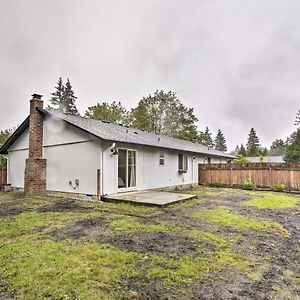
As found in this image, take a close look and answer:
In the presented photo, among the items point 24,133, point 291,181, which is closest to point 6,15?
point 24,133

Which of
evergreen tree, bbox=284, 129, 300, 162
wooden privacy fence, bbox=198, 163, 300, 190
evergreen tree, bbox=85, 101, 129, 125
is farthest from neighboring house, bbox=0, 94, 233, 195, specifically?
evergreen tree, bbox=284, 129, 300, 162

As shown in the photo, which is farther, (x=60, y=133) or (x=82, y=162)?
(x=60, y=133)

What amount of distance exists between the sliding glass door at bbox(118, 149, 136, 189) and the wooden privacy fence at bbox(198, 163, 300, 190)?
Answer: 7.46 metres

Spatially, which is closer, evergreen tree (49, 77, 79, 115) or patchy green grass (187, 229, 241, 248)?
patchy green grass (187, 229, 241, 248)

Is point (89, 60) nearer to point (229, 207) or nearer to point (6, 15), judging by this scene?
point (6, 15)

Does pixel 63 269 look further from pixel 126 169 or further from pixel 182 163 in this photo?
pixel 182 163

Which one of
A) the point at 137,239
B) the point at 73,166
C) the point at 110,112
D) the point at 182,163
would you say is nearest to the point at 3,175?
the point at 73,166

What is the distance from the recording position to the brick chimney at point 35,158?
11719 millimetres

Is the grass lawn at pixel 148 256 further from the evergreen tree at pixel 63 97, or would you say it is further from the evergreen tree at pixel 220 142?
the evergreen tree at pixel 220 142

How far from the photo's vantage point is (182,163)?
51.8ft

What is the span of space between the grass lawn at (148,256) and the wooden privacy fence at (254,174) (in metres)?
7.63

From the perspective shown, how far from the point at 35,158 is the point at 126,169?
466cm

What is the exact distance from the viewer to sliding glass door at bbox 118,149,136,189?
35.1ft

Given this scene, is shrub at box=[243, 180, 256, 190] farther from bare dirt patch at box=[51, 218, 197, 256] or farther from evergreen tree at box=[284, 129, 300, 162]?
evergreen tree at box=[284, 129, 300, 162]
